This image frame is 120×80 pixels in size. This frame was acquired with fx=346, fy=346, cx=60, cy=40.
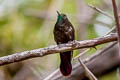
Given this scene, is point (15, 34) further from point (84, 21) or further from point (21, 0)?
point (84, 21)

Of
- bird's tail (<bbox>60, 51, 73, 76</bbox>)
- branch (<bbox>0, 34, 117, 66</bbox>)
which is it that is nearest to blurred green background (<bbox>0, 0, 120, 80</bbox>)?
bird's tail (<bbox>60, 51, 73, 76</bbox>)

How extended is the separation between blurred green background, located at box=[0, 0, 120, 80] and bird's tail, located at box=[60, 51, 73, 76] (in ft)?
1.55

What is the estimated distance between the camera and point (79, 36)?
3.41 meters

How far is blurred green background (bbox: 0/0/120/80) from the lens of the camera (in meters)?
3.15

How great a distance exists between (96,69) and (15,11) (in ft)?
5.31

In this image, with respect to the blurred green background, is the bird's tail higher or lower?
higher

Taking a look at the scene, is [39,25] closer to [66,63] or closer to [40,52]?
[66,63]

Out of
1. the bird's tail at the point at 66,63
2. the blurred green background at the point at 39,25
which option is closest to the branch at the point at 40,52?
the bird's tail at the point at 66,63

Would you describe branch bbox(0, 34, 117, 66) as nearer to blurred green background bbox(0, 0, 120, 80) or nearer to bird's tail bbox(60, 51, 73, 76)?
bird's tail bbox(60, 51, 73, 76)

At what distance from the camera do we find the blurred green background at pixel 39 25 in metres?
3.15

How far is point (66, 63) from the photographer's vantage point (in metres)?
2.48

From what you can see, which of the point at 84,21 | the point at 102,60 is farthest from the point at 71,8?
the point at 102,60

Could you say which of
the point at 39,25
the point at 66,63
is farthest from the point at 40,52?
the point at 39,25

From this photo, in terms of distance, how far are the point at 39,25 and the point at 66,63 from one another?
1557 mm
